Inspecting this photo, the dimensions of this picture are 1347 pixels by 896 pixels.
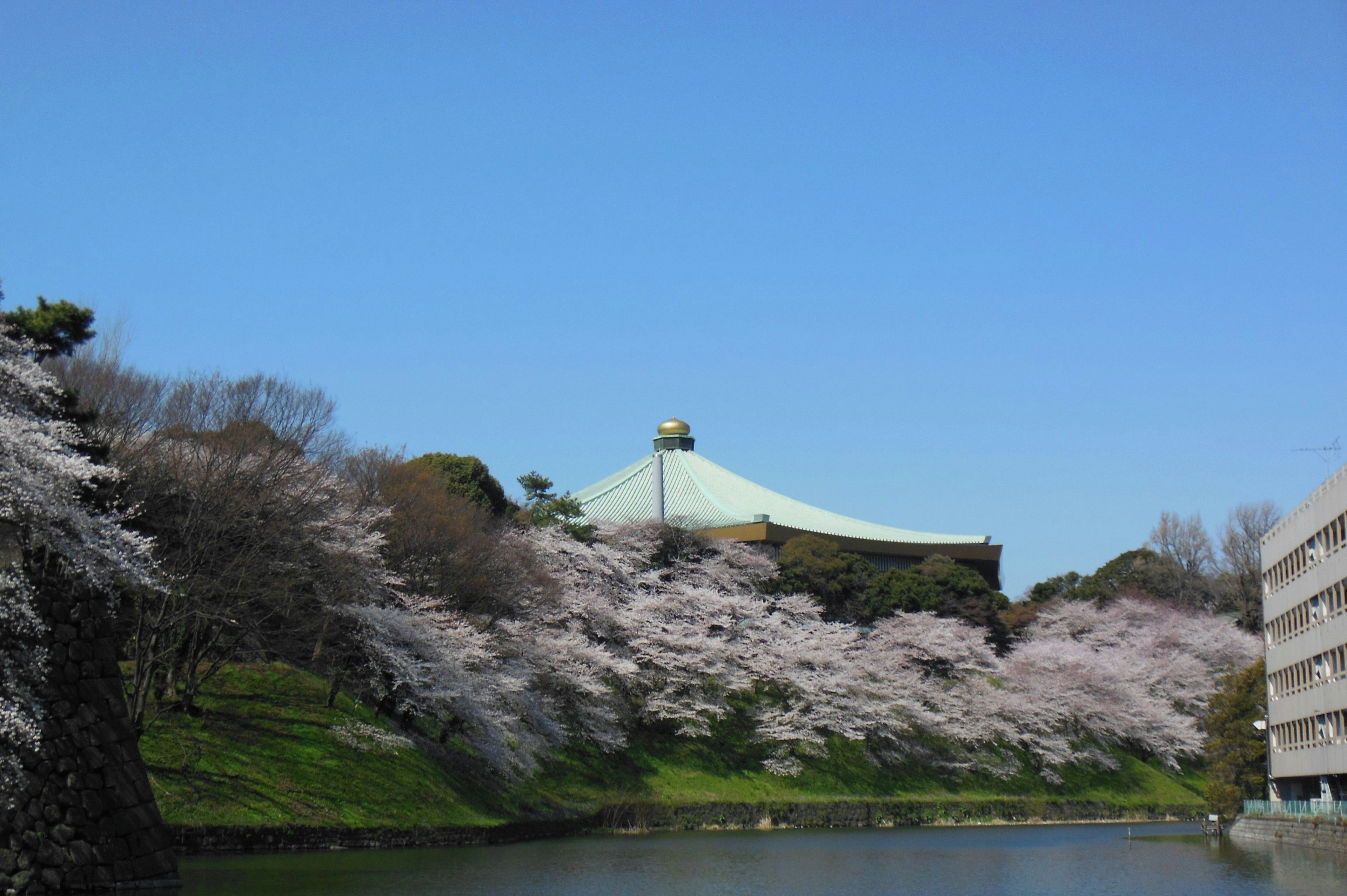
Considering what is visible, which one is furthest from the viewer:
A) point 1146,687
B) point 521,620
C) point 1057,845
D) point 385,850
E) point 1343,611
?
point 1146,687

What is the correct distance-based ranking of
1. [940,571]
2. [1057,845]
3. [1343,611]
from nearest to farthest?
[1343,611] → [1057,845] → [940,571]

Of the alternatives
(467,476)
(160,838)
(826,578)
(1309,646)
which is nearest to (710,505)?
(826,578)

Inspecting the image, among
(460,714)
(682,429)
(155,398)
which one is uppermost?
(682,429)

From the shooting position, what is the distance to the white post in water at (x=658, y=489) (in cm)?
5822

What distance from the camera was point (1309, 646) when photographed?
26781 millimetres

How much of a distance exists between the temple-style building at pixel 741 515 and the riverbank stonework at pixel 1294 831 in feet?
93.4

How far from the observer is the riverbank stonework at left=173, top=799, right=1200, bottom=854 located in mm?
20250

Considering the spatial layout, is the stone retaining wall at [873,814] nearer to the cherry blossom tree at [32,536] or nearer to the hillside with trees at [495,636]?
the hillside with trees at [495,636]

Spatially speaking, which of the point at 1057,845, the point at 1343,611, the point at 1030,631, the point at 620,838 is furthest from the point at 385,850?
the point at 1030,631

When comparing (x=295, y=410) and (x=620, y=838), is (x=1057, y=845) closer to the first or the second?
(x=620, y=838)

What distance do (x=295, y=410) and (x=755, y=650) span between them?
1895cm

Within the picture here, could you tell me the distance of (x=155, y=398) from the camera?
2447 cm

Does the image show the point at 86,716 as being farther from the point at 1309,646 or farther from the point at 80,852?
the point at 1309,646

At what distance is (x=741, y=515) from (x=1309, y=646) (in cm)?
3462
